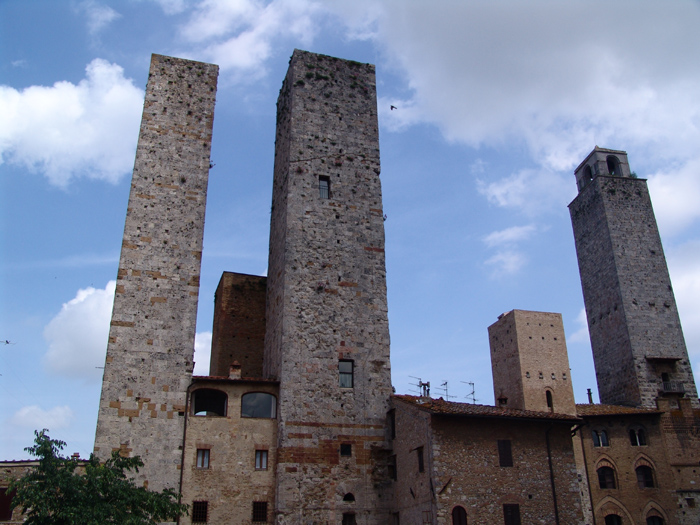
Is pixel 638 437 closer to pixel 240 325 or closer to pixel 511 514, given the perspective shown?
pixel 511 514

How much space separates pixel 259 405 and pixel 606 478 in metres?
16.0

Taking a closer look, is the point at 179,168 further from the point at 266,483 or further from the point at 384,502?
the point at 384,502

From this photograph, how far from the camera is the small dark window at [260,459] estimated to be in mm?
22062

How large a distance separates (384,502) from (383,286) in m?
8.54

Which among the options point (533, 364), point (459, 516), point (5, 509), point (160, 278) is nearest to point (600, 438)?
point (533, 364)

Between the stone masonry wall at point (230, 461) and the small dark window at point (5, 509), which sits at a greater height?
the stone masonry wall at point (230, 461)

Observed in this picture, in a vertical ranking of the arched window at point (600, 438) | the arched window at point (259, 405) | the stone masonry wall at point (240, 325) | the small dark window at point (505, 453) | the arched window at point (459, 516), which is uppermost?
the stone masonry wall at point (240, 325)

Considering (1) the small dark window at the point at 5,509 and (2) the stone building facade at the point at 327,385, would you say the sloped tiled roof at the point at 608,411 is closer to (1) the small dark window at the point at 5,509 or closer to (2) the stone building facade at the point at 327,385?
(2) the stone building facade at the point at 327,385

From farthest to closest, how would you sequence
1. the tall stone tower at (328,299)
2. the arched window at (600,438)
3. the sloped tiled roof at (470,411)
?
the arched window at (600,438) < the tall stone tower at (328,299) < the sloped tiled roof at (470,411)

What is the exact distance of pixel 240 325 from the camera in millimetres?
29266

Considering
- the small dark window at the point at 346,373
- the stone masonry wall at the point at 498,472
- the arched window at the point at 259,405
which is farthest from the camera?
the small dark window at the point at 346,373

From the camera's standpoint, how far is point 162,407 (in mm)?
22062

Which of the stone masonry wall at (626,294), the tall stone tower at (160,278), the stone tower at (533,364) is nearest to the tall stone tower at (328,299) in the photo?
the tall stone tower at (160,278)

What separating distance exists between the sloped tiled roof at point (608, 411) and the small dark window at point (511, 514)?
9217mm
